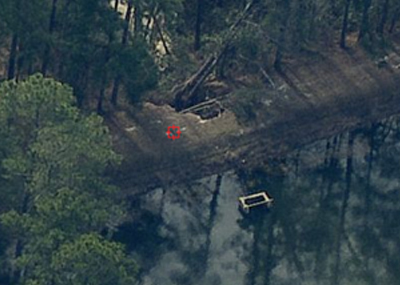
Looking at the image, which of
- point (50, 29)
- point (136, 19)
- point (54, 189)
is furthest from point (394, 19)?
point (54, 189)

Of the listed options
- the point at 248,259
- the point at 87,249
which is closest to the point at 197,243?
the point at 248,259

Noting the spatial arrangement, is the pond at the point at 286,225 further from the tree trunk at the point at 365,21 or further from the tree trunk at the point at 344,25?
the tree trunk at the point at 365,21

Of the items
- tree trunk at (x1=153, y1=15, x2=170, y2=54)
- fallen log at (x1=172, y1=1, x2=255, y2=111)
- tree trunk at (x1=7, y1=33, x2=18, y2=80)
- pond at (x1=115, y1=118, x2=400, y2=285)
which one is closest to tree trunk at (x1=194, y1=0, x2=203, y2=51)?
tree trunk at (x1=153, y1=15, x2=170, y2=54)

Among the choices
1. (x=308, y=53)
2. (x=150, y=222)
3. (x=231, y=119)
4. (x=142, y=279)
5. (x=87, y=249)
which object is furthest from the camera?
(x=308, y=53)

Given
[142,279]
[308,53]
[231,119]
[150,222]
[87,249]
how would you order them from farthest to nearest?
1. [308,53]
2. [231,119]
3. [150,222]
4. [142,279]
5. [87,249]

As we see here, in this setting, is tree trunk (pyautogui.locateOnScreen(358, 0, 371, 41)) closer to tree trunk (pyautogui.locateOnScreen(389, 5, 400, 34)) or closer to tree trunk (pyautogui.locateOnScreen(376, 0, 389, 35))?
tree trunk (pyautogui.locateOnScreen(376, 0, 389, 35))

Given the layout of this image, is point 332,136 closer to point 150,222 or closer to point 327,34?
point 327,34
